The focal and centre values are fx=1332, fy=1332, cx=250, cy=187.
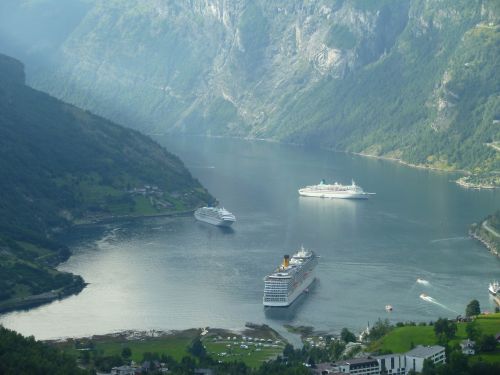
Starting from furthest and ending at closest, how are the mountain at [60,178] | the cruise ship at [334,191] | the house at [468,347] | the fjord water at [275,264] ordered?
the cruise ship at [334,191] → the mountain at [60,178] → the fjord water at [275,264] → the house at [468,347]

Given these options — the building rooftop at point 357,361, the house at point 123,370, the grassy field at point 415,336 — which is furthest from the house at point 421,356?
the house at point 123,370

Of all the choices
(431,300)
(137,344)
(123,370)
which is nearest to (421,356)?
(123,370)

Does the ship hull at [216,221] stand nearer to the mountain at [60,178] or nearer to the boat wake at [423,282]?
the mountain at [60,178]

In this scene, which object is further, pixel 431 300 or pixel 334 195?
pixel 334 195

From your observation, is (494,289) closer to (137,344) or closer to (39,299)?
(137,344)

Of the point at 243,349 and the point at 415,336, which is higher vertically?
the point at 415,336

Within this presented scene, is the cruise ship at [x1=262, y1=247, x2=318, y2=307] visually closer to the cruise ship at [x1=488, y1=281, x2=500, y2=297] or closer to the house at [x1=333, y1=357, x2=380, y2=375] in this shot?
the cruise ship at [x1=488, y1=281, x2=500, y2=297]

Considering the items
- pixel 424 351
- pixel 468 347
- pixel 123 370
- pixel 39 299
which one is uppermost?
pixel 39 299

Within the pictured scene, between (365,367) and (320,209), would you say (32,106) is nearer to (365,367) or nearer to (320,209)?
(320,209)
